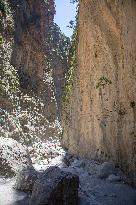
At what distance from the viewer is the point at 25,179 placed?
6684 mm

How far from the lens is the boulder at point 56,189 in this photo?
5.10 m

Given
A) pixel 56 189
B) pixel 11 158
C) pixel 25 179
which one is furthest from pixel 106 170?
pixel 11 158

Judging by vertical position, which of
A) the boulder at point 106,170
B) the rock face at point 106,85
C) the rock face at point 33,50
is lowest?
the boulder at point 106,170

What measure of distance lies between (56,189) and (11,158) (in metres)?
3.57

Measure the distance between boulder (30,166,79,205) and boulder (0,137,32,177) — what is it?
98.5 inches

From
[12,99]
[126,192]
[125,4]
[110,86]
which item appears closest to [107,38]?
[110,86]

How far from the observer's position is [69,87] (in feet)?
39.3

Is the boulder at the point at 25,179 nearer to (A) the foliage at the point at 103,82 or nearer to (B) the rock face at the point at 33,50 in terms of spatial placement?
(A) the foliage at the point at 103,82

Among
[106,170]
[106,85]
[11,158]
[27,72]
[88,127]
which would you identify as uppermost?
[27,72]

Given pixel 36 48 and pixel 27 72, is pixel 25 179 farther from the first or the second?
pixel 36 48

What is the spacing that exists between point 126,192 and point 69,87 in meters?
6.53

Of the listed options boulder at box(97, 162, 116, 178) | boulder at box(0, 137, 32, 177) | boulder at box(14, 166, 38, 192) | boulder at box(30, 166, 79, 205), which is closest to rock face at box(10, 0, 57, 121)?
boulder at box(0, 137, 32, 177)

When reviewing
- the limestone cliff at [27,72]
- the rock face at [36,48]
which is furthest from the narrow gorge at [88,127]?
the rock face at [36,48]

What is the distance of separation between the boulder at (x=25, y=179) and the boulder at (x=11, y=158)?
0.89 meters
